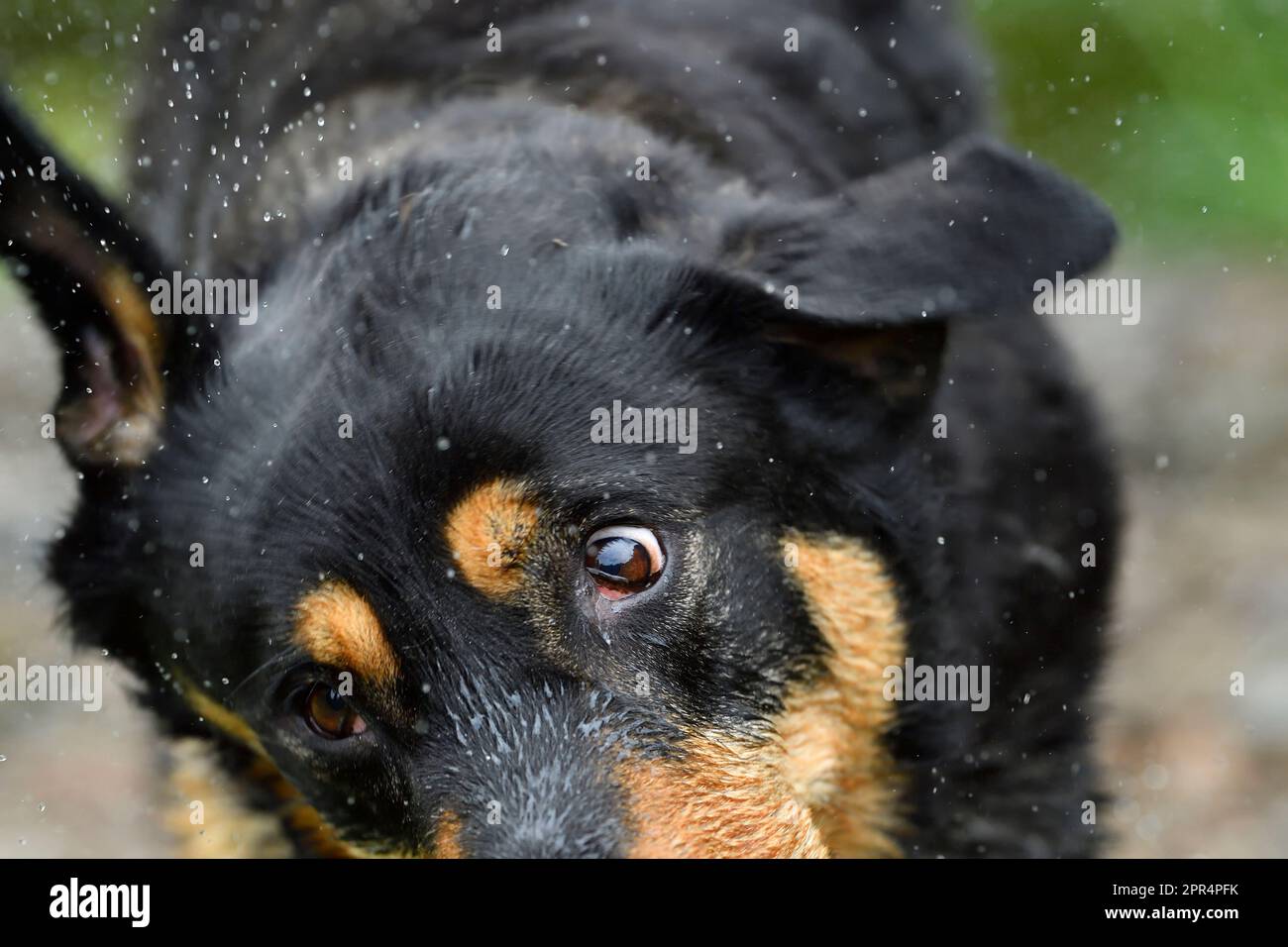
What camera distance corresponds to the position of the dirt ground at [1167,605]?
4.81m

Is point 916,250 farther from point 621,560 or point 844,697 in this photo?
point 844,697

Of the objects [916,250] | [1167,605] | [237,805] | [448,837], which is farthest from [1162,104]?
[448,837]

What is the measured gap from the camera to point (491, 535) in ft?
8.53

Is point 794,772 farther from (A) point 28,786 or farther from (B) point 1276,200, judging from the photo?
(B) point 1276,200

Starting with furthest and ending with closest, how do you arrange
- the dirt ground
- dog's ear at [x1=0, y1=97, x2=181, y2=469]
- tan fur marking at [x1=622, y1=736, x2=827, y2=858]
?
the dirt ground < dog's ear at [x1=0, y1=97, x2=181, y2=469] < tan fur marking at [x1=622, y1=736, x2=827, y2=858]

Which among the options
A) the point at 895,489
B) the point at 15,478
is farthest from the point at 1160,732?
the point at 15,478

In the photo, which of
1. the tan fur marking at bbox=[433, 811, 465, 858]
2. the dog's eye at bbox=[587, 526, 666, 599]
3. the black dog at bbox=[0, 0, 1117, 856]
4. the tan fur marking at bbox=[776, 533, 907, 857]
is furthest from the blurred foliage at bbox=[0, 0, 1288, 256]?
the tan fur marking at bbox=[433, 811, 465, 858]

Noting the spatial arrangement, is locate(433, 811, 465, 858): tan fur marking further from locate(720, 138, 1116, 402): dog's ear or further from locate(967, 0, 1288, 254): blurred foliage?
locate(967, 0, 1288, 254): blurred foliage

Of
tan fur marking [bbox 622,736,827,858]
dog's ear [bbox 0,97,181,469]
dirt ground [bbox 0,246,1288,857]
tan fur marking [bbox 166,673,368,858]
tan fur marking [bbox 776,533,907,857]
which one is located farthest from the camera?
dirt ground [bbox 0,246,1288,857]

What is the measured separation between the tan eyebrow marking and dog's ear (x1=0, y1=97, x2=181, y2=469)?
2.08 ft

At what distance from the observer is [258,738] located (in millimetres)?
3027

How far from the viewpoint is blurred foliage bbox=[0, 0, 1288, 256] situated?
678 centimetres

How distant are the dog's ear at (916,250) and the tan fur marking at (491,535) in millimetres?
691

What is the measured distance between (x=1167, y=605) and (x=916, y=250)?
11.2 feet
